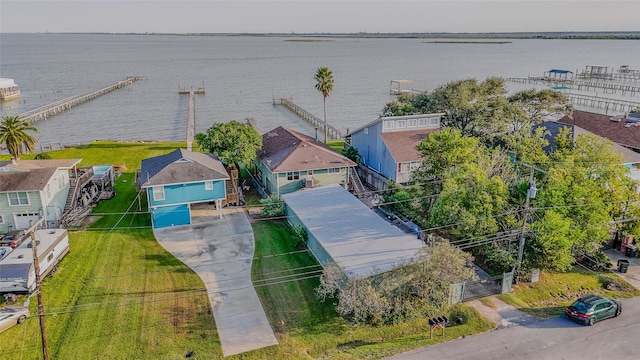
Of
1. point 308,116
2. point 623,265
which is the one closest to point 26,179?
point 623,265

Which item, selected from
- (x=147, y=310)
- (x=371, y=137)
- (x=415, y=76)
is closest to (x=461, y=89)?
(x=371, y=137)

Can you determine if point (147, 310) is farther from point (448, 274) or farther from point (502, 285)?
point (502, 285)

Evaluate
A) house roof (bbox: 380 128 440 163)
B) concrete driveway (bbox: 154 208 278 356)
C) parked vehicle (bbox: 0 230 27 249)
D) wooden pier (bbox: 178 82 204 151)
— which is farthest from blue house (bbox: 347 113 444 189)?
parked vehicle (bbox: 0 230 27 249)

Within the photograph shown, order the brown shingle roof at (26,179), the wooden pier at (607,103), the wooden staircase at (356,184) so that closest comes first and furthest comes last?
1. the brown shingle roof at (26,179)
2. the wooden staircase at (356,184)
3. the wooden pier at (607,103)

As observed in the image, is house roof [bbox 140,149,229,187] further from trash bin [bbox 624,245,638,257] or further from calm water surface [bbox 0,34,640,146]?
calm water surface [bbox 0,34,640,146]

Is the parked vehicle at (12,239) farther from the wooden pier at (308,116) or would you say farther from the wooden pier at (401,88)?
the wooden pier at (401,88)

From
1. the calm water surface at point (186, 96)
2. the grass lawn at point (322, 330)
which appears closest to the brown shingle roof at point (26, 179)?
the grass lawn at point (322, 330)

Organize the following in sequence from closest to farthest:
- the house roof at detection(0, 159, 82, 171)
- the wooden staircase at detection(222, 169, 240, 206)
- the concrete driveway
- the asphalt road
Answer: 1. the asphalt road
2. the concrete driveway
3. the house roof at detection(0, 159, 82, 171)
4. the wooden staircase at detection(222, 169, 240, 206)
